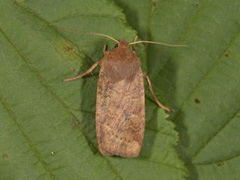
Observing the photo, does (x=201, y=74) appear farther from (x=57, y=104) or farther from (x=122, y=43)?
(x=57, y=104)

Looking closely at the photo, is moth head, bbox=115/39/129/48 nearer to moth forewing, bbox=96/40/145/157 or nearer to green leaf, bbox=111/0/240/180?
moth forewing, bbox=96/40/145/157

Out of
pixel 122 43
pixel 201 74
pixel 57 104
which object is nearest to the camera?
pixel 57 104

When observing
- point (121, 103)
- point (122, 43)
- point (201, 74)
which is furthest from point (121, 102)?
point (201, 74)

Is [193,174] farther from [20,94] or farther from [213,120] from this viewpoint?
[20,94]

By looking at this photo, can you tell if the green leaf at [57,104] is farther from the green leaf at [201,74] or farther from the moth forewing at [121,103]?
the green leaf at [201,74]

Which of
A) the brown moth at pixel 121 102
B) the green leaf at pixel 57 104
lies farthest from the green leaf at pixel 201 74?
the green leaf at pixel 57 104
